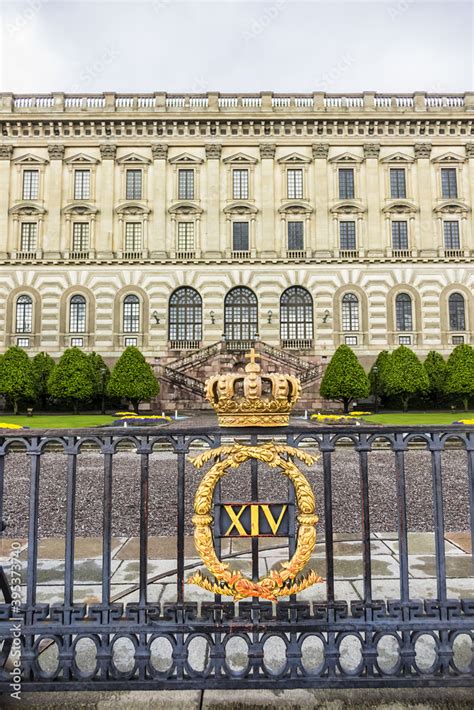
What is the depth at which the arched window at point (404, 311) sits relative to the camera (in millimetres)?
36219

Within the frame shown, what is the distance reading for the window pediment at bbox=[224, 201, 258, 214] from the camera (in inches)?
1447

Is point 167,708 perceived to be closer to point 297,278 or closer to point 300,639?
point 300,639

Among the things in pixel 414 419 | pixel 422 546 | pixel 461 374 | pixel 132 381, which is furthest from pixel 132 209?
pixel 422 546

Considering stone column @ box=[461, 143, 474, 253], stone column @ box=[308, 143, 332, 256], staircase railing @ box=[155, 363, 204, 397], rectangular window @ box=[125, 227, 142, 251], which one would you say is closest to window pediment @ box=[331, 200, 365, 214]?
stone column @ box=[308, 143, 332, 256]

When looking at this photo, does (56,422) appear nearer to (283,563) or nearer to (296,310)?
(296,310)

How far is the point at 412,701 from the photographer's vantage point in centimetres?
266

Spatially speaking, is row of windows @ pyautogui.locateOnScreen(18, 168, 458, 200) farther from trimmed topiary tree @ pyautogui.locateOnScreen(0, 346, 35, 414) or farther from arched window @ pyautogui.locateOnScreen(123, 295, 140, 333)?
trimmed topiary tree @ pyautogui.locateOnScreen(0, 346, 35, 414)

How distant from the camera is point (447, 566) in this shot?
15.6 ft

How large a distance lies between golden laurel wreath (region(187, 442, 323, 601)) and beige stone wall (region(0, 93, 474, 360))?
3304 centimetres

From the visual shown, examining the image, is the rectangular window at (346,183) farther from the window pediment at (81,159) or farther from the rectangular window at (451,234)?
the window pediment at (81,159)

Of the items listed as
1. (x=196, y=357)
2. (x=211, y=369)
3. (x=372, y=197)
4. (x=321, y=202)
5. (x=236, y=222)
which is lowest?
(x=211, y=369)

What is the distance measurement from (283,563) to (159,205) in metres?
36.8

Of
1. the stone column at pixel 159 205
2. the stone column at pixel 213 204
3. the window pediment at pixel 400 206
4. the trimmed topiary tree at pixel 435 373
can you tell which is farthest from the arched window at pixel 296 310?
the stone column at pixel 159 205

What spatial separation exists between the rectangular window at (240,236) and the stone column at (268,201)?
1177 mm
